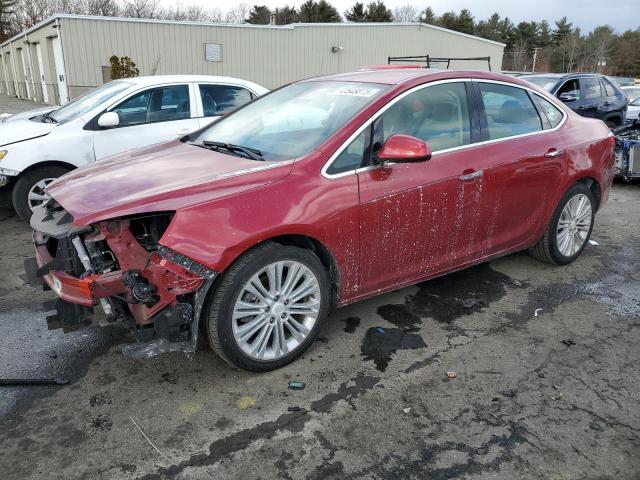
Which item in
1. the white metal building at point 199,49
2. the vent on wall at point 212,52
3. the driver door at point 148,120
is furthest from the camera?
the vent on wall at point 212,52

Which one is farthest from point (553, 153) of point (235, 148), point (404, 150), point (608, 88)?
point (608, 88)

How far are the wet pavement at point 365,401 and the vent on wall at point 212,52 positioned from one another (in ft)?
70.2

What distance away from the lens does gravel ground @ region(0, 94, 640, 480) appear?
2438 mm

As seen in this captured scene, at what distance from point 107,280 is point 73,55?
20.2m

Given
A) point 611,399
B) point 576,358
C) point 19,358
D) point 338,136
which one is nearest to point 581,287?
point 576,358

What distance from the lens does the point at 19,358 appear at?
3295 mm

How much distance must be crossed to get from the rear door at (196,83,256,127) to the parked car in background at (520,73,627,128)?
6.05m

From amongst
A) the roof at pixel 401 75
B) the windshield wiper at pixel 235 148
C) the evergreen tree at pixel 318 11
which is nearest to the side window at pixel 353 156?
the windshield wiper at pixel 235 148

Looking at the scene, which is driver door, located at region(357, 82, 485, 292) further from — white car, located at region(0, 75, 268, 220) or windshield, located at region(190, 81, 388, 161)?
white car, located at region(0, 75, 268, 220)

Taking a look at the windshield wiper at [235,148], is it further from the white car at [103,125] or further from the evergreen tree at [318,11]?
the evergreen tree at [318,11]

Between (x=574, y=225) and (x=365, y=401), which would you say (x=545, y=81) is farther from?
(x=365, y=401)

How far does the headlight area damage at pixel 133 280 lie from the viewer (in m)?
2.74

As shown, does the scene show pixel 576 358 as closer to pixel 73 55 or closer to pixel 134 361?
pixel 134 361

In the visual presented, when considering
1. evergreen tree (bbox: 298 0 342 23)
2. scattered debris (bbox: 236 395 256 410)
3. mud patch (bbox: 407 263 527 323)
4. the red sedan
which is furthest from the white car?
evergreen tree (bbox: 298 0 342 23)
